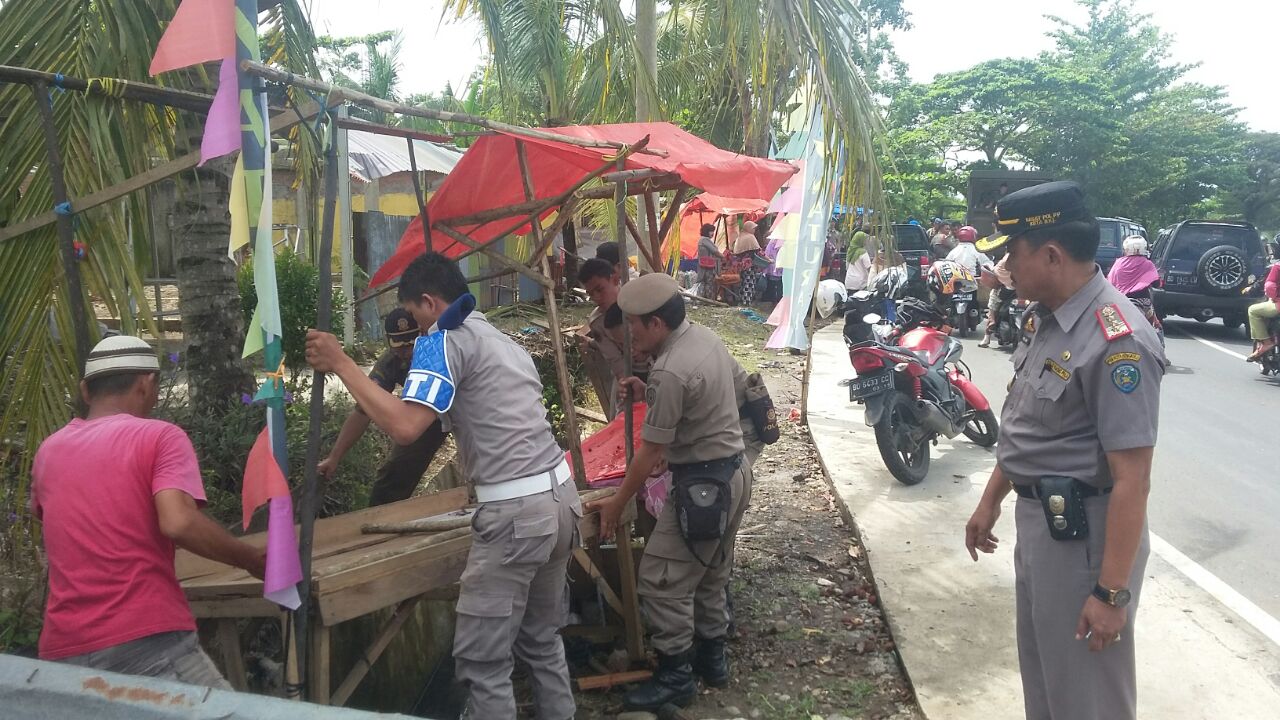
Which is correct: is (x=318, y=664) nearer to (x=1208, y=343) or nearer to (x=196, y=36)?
(x=196, y=36)

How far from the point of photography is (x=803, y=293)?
8836 mm

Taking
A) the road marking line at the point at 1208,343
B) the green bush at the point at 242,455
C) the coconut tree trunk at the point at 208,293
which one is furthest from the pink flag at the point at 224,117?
the road marking line at the point at 1208,343

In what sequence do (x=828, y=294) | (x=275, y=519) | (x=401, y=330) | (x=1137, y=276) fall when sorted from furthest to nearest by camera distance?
1. (x=828, y=294)
2. (x=1137, y=276)
3. (x=401, y=330)
4. (x=275, y=519)

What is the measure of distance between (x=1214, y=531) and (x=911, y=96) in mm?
33178

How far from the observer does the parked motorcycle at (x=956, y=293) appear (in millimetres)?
13305

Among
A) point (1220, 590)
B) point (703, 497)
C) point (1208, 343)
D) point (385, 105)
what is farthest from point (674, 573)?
point (1208, 343)

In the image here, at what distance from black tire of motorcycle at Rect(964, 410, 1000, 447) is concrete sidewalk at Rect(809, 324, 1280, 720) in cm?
72

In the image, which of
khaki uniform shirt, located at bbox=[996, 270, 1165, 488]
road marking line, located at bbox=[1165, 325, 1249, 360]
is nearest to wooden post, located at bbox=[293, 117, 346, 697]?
khaki uniform shirt, located at bbox=[996, 270, 1165, 488]

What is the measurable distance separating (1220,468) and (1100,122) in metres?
28.6

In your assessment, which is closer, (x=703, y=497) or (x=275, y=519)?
(x=275, y=519)

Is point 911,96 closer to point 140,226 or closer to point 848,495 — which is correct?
point 848,495

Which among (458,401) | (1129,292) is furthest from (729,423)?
(1129,292)

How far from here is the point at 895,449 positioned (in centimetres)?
620

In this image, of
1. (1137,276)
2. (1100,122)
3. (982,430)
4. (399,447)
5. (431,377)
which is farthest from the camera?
(1100,122)
